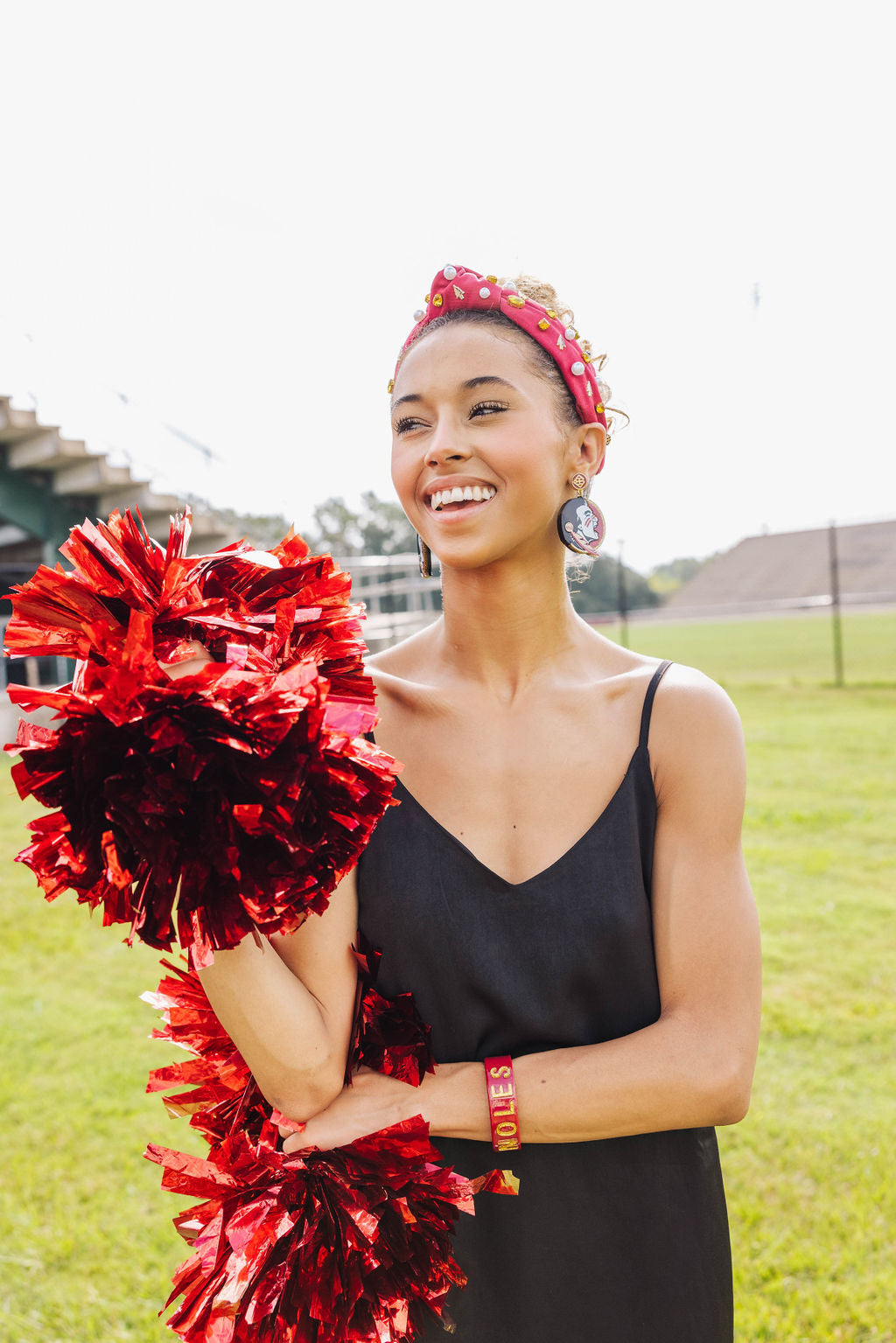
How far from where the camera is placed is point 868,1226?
308 cm

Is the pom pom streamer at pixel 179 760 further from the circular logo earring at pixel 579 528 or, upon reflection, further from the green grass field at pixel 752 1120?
the circular logo earring at pixel 579 528

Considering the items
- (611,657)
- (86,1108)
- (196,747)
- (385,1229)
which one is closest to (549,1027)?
(385,1229)

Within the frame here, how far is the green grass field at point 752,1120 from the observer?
287 cm

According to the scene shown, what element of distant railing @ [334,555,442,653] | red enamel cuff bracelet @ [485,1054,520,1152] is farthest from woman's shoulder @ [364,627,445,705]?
distant railing @ [334,555,442,653]

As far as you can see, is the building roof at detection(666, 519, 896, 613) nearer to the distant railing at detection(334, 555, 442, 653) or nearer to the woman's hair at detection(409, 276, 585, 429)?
the distant railing at detection(334, 555, 442, 653)

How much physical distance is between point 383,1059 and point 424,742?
0.49m

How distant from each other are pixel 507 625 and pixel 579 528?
20 centimetres

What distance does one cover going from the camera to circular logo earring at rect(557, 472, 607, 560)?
160cm

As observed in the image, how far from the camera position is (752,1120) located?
3760 millimetres

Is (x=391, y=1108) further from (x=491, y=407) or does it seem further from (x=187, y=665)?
(x=491, y=407)

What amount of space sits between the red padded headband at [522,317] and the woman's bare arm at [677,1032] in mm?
538

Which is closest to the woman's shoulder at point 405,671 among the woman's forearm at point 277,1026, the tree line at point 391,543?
the woman's forearm at point 277,1026

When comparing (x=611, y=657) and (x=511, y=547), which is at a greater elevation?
(x=511, y=547)

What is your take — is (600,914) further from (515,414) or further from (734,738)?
(515,414)
